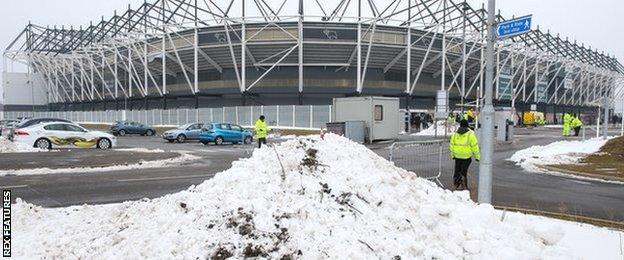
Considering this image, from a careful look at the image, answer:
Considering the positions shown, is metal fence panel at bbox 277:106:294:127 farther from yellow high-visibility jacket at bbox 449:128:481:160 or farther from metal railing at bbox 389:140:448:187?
yellow high-visibility jacket at bbox 449:128:481:160

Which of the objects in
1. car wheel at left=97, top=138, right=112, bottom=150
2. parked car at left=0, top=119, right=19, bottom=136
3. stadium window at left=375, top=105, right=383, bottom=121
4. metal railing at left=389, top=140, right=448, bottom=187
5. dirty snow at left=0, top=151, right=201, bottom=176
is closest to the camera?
metal railing at left=389, top=140, right=448, bottom=187

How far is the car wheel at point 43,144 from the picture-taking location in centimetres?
2234

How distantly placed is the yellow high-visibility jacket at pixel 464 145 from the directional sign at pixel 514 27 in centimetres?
315

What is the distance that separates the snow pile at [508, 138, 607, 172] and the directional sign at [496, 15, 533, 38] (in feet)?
30.2

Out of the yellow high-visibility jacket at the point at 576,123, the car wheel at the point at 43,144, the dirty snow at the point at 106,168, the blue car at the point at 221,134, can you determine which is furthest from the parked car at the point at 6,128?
the yellow high-visibility jacket at the point at 576,123

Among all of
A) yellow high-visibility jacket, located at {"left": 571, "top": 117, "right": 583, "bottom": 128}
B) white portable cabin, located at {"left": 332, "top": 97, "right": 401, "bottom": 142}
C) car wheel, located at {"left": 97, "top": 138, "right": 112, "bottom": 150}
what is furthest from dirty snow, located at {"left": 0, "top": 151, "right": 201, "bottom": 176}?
yellow high-visibility jacket, located at {"left": 571, "top": 117, "right": 583, "bottom": 128}

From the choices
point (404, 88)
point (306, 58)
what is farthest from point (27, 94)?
point (404, 88)

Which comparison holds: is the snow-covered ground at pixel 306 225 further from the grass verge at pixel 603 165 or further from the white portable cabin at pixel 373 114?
the white portable cabin at pixel 373 114

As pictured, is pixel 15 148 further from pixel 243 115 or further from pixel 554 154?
pixel 554 154

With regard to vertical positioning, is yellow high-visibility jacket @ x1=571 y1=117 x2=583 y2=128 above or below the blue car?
above

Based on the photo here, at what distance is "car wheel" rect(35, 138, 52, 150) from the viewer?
2234 centimetres

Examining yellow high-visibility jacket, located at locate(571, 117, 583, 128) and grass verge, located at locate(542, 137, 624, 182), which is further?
yellow high-visibility jacket, located at locate(571, 117, 583, 128)

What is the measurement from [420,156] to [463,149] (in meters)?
1.68

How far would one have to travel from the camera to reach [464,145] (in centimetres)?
1042
